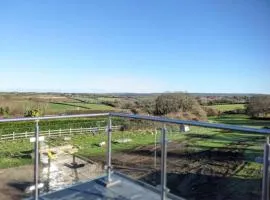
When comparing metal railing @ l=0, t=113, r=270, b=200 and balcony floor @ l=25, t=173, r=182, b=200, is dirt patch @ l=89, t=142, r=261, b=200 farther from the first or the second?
metal railing @ l=0, t=113, r=270, b=200

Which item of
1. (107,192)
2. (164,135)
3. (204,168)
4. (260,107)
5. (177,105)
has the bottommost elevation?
(204,168)

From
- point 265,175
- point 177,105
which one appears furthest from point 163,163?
point 177,105

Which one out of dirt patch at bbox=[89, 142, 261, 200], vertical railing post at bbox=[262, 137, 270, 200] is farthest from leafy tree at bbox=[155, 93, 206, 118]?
vertical railing post at bbox=[262, 137, 270, 200]

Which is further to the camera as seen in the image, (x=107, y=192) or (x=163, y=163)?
(x=107, y=192)

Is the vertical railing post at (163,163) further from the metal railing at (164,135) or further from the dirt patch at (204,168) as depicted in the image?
the dirt patch at (204,168)

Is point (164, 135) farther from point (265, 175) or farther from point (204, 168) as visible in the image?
point (204, 168)

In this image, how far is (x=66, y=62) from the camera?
84.1 ft

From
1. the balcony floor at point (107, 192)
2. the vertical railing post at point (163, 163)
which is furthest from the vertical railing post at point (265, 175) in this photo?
the balcony floor at point (107, 192)

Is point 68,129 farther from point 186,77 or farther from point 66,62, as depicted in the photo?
point 186,77

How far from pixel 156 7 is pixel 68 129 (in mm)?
8839

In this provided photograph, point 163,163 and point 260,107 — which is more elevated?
point 163,163

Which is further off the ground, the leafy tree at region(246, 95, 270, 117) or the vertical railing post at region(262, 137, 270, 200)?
the vertical railing post at region(262, 137, 270, 200)

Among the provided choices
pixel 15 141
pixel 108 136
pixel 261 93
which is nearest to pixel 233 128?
pixel 108 136

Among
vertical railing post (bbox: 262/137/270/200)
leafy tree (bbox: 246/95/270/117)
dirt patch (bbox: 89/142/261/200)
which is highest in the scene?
vertical railing post (bbox: 262/137/270/200)
